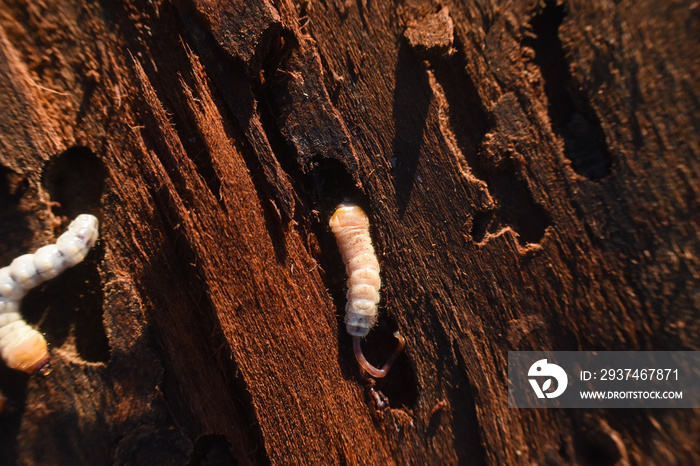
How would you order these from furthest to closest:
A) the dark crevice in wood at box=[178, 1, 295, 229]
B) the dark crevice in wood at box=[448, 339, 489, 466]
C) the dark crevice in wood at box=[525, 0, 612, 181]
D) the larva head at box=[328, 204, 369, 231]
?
the larva head at box=[328, 204, 369, 231] → the dark crevice in wood at box=[448, 339, 489, 466] → the dark crevice in wood at box=[178, 1, 295, 229] → the dark crevice in wood at box=[525, 0, 612, 181]

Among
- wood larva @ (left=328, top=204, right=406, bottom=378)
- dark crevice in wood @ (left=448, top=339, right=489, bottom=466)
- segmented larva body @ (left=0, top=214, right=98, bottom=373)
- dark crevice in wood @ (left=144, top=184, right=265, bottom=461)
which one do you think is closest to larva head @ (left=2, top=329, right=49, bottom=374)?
segmented larva body @ (left=0, top=214, right=98, bottom=373)

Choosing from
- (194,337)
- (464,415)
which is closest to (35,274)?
(194,337)

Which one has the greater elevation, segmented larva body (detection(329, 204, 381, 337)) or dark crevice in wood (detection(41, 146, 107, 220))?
dark crevice in wood (detection(41, 146, 107, 220))

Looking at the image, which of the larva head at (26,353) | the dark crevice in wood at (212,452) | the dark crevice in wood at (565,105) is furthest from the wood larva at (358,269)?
the larva head at (26,353)

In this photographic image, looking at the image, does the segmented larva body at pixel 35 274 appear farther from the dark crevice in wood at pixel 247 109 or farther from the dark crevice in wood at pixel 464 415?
the dark crevice in wood at pixel 464 415

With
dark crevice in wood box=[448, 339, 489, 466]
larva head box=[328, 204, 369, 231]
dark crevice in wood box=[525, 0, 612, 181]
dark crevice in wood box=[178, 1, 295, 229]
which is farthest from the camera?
larva head box=[328, 204, 369, 231]

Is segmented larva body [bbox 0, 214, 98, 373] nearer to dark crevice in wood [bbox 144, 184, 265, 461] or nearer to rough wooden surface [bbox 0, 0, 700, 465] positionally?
rough wooden surface [bbox 0, 0, 700, 465]

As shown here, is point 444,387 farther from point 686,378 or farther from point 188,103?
point 188,103
